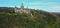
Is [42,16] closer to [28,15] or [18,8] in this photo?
[28,15]

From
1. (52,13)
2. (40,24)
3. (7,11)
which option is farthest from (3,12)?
(52,13)

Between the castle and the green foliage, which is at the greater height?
the castle

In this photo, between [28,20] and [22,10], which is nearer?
[28,20]

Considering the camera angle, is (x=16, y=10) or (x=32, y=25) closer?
(x=32, y=25)

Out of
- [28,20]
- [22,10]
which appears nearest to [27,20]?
[28,20]

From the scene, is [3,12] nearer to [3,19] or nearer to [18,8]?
[3,19]

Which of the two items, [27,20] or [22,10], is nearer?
[27,20]

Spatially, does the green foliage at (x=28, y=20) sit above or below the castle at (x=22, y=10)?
below

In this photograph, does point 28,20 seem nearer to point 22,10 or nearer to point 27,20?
point 27,20

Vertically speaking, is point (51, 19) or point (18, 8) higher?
point (18, 8)
